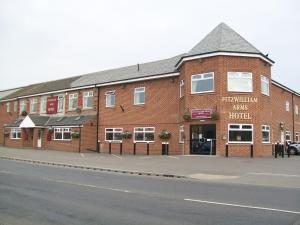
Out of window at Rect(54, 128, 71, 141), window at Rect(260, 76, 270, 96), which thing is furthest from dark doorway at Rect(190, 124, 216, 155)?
window at Rect(54, 128, 71, 141)

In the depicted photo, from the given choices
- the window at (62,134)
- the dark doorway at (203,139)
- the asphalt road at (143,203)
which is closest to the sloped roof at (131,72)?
the window at (62,134)

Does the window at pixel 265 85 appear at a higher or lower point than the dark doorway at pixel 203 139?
higher

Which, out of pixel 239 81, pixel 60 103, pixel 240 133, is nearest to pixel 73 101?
pixel 60 103

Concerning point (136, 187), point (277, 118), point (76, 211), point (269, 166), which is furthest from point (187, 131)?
point (76, 211)

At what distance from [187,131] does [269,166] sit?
831cm

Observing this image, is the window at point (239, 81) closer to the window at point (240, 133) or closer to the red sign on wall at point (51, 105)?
the window at point (240, 133)

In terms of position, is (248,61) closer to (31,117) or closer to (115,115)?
(115,115)

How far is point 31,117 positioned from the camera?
140ft

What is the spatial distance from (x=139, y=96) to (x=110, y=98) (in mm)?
3916

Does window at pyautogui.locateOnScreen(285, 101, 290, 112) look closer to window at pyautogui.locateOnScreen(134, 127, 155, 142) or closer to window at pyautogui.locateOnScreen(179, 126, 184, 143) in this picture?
window at pyautogui.locateOnScreen(179, 126, 184, 143)

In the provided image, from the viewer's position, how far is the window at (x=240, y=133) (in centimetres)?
Result: 2628

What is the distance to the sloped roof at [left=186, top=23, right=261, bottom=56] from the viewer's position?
27062 millimetres

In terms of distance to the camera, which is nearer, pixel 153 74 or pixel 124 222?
pixel 124 222

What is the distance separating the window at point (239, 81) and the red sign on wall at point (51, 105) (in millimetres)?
22562
